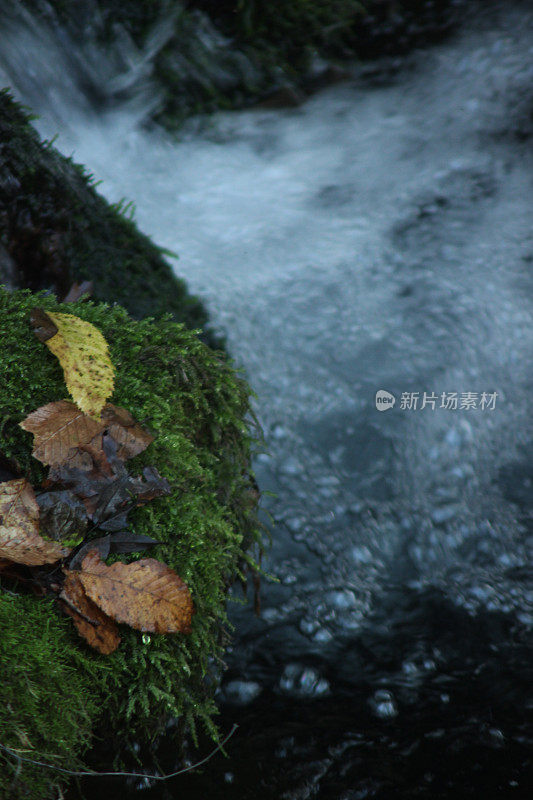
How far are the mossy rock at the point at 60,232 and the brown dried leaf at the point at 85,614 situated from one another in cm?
176

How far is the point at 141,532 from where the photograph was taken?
6.26 feet

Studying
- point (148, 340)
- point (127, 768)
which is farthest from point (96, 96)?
point (127, 768)

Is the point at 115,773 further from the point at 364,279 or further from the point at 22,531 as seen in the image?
the point at 364,279

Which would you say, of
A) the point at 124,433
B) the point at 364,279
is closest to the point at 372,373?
the point at 364,279

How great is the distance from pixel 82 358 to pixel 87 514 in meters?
0.55

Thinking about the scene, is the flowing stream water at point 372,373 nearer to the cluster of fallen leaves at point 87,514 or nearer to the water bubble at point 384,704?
the water bubble at point 384,704

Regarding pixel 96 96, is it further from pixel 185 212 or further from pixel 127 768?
pixel 127 768

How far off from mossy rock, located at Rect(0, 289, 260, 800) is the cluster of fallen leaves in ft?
0.18

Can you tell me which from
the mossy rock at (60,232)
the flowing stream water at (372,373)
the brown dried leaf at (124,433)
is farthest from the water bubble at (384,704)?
the mossy rock at (60,232)

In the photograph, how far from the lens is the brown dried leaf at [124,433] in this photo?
6.49ft

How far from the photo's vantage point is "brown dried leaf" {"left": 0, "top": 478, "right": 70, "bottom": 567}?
166cm

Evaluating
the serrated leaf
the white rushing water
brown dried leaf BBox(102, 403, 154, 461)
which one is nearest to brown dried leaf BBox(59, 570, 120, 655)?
brown dried leaf BBox(102, 403, 154, 461)

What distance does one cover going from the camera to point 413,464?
3922 millimetres

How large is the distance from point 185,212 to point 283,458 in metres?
2.77
